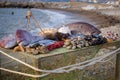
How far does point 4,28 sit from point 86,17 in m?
0.78

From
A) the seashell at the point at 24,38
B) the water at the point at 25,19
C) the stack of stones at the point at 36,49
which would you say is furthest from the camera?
the water at the point at 25,19

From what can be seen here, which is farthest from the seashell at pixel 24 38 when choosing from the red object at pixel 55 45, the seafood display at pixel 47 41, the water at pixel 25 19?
the water at pixel 25 19

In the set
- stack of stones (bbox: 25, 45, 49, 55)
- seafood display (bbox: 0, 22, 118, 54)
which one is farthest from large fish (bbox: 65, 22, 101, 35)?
stack of stones (bbox: 25, 45, 49, 55)

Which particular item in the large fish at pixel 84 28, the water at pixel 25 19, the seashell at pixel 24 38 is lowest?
the large fish at pixel 84 28

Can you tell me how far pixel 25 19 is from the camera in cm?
228

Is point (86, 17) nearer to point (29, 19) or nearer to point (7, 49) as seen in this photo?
point (29, 19)

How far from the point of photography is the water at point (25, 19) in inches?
87.7

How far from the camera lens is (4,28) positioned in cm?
223

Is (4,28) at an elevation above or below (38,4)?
below

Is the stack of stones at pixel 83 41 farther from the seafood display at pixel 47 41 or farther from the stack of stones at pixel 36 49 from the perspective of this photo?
the stack of stones at pixel 36 49

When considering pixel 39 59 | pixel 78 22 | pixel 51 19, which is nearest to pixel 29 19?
pixel 51 19

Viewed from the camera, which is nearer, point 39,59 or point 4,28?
point 39,59

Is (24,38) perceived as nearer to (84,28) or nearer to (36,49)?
(36,49)

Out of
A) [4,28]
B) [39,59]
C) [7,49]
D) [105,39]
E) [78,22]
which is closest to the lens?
[39,59]
